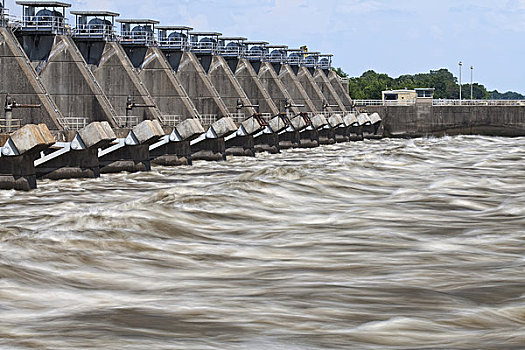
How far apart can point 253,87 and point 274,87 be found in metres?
7.34

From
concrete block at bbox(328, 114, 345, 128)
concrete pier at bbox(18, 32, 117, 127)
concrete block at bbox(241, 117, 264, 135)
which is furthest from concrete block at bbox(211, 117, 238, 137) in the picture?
concrete block at bbox(328, 114, 345, 128)

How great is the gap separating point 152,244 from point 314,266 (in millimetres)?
4347

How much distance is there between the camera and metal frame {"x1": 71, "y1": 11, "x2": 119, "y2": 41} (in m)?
52.5

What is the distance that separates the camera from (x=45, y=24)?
48.8 meters

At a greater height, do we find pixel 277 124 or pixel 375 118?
pixel 375 118

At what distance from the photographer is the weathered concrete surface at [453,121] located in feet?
297

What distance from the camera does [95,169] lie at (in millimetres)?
38219

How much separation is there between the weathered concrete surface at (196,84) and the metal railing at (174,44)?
48cm

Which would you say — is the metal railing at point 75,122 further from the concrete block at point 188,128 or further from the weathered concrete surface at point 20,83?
the concrete block at point 188,128

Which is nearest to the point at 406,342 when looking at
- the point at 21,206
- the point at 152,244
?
the point at 152,244

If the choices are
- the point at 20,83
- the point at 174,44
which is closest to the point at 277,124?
the point at 174,44

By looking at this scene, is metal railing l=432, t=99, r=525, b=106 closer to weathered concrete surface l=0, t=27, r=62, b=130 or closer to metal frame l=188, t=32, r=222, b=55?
metal frame l=188, t=32, r=222, b=55

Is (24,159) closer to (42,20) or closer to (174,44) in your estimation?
(42,20)

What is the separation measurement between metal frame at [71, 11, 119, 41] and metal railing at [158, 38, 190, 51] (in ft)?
32.5
